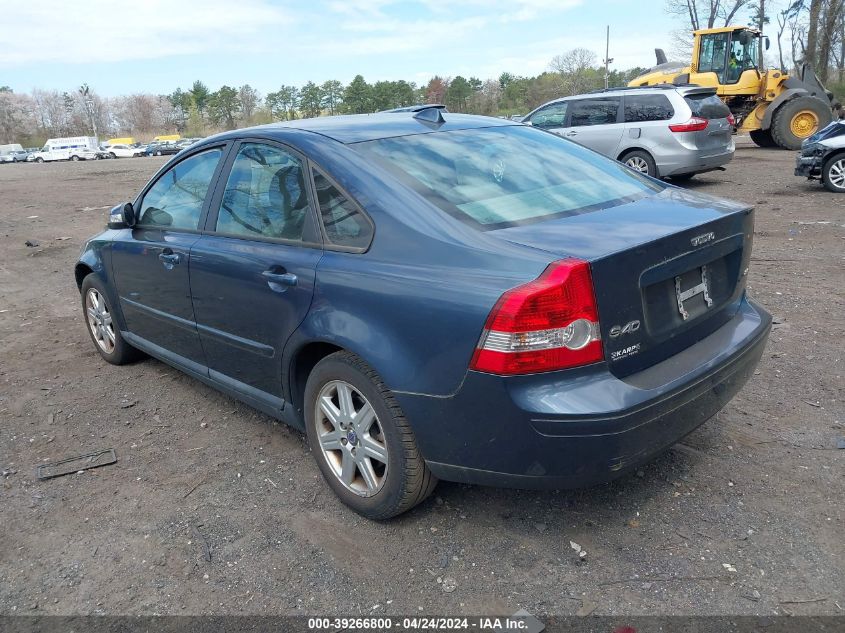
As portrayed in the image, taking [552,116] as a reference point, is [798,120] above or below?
below

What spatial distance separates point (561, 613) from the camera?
7.83 feet

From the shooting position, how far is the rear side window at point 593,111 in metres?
12.6

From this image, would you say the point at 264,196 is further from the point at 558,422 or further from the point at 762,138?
Answer: the point at 762,138

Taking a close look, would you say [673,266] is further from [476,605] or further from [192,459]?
[192,459]

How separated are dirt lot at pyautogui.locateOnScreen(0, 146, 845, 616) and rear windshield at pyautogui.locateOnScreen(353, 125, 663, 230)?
1270 mm

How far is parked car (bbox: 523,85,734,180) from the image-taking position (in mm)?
11828

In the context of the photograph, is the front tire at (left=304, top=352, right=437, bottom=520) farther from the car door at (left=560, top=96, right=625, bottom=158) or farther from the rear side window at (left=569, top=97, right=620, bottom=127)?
the rear side window at (left=569, top=97, right=620, bottom=127)

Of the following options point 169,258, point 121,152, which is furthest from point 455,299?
point 121,152

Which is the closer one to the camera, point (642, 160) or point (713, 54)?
point (642, 160)

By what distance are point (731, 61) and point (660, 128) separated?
27.0 feet

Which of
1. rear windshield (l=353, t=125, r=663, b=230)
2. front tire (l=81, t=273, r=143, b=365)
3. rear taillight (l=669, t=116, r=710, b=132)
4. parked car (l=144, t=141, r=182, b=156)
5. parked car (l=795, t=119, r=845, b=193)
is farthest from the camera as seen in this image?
parked car (l=144, t=141, r=182, b=156)

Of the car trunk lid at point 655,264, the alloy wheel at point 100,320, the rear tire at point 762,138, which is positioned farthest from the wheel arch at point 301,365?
the rear tire at point 762,138

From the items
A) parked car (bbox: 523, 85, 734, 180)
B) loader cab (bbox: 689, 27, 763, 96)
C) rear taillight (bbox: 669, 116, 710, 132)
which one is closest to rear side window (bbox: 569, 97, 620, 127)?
parked car (bbox: 523, 85, 734, 180)

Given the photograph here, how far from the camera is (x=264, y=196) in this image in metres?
3.40
